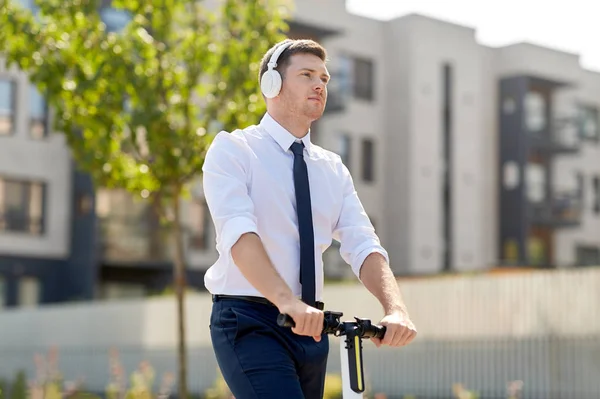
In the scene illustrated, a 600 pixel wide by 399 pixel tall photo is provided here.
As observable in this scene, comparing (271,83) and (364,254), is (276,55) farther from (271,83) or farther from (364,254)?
(364,254)

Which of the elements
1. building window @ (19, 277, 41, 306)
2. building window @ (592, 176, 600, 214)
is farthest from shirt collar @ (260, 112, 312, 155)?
building window @ (592, 176, 600, 214)

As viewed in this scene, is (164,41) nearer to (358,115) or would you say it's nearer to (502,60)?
(358,115)

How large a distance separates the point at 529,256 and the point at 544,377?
3440cm

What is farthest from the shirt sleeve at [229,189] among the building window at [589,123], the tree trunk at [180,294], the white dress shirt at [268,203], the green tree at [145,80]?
the building window at [589,123]

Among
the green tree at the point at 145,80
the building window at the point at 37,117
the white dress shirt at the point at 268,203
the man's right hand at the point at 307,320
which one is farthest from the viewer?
the building window at the point at 37,117

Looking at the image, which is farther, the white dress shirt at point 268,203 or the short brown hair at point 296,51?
the short brown hair at point 296,51

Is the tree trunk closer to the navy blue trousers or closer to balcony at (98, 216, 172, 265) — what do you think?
the navy blue trousers

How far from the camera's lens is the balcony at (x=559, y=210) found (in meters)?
50.7

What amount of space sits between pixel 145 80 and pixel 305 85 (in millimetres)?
8112

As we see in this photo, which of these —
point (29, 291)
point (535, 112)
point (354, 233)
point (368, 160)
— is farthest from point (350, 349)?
point (535, 112)

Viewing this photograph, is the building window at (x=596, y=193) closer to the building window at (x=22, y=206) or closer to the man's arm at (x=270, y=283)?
the building window at (x=22, y=206)

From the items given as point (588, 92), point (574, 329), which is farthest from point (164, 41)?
point (588, 92)

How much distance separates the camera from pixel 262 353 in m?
4.09

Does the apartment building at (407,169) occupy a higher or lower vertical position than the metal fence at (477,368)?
higher
